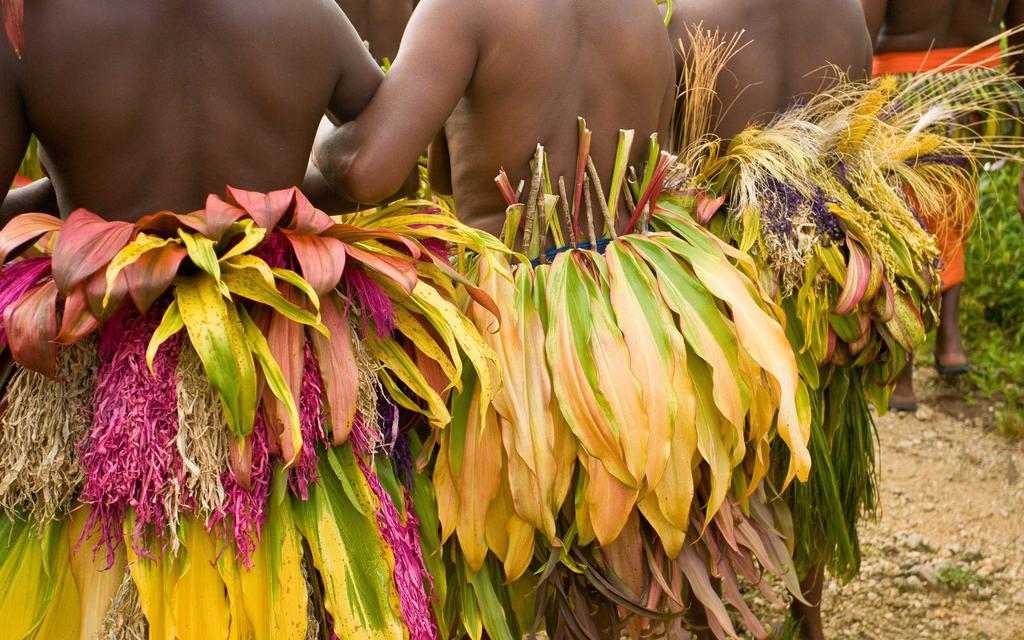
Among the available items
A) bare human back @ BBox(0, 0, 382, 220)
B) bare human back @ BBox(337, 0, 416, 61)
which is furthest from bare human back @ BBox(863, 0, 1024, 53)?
bare human back @ BBox(0, 0, 382, 220)

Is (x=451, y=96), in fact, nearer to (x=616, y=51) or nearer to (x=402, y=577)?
(x=616, y=51)

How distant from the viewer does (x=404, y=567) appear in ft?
5.18

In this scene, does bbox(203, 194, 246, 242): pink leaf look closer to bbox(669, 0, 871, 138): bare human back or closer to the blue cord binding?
the blue cord binding

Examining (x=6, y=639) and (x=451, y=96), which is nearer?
(x=6, y=639)

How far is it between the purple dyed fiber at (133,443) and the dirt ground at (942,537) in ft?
6.45

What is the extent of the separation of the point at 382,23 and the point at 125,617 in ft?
7.15

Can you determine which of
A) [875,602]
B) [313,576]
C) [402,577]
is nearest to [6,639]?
[313,576]

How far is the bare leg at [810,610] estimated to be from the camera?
2619mm

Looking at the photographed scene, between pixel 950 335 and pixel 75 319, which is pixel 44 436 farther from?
→ pixel 950 335

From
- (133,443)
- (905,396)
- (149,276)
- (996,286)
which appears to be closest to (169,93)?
(149,276)

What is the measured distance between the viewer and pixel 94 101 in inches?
58.0

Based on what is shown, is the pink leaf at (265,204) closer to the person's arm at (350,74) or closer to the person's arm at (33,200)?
the person's arm at (350,74)

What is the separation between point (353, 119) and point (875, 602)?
242 cm

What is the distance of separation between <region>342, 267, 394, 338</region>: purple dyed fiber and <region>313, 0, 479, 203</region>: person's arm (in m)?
0.22
